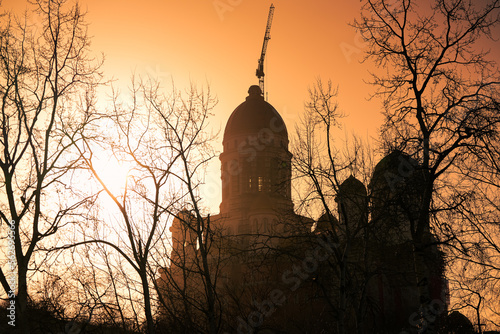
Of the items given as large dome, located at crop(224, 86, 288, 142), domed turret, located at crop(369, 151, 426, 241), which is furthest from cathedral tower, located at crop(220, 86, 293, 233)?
domed turret, located at crop(369, 151, 426, 241)

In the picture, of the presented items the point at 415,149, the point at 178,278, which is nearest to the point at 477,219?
the point at 415,149

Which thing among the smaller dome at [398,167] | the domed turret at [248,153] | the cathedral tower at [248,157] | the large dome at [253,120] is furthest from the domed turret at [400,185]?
the large dome at [253,120]

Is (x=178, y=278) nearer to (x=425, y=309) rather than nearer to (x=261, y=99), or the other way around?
(x=425, y=309)

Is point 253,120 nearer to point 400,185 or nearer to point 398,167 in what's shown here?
point 398,167

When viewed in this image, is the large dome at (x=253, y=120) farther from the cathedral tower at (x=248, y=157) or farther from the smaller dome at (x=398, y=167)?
the smaller dome at (x=398, y=167)

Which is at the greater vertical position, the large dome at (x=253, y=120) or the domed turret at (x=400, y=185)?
the large dome at (x=253, y=120)

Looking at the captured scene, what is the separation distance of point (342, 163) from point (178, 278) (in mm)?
30876

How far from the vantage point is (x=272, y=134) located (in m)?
69.3

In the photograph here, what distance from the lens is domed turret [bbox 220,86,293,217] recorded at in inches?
2586

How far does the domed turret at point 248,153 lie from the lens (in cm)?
6569

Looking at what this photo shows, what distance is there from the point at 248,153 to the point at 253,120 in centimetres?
434

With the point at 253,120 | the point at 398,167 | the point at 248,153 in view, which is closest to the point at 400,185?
the point at 398,167

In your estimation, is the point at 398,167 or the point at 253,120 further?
the point at 253,120

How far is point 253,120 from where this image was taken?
2768 inches
